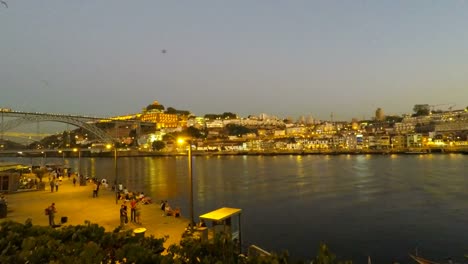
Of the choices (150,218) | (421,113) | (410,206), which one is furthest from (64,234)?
(421,113)

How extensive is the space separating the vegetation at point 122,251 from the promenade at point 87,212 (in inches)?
143

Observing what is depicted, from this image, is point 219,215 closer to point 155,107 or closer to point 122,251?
point 122,251

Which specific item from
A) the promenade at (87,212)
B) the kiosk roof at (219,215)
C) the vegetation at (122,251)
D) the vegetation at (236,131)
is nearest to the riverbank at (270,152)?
the vegetation at (236,131)

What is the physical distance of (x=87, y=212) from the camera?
12.5 metres

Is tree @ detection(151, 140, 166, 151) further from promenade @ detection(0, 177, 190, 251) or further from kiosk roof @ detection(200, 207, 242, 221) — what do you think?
kiosk roof @ detection(200, 207, 242, 221)

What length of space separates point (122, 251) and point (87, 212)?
9.88 metres

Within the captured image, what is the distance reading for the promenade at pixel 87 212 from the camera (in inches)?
A: 396

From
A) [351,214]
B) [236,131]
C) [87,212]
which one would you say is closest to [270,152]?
[236,131]

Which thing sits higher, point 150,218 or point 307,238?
point 150,218

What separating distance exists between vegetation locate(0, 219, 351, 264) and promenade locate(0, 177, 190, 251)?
363cm

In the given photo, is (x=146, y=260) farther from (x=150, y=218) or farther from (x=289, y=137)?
(x=289, y=137)

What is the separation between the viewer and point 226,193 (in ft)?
99.6

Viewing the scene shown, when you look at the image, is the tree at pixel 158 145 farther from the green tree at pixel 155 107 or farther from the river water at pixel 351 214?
the river water at pixel 351 214

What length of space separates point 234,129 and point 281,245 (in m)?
148
